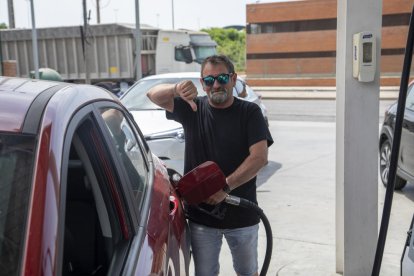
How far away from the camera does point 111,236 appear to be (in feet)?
6.64

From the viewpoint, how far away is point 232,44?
54469 mm

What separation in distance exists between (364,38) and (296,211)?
9.34 ft

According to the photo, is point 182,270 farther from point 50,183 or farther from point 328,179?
point 328,179

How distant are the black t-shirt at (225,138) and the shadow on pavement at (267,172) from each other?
4319 mm

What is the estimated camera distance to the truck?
1712 cm

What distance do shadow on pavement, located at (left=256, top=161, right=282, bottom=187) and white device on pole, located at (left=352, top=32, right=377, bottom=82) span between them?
3868 mm

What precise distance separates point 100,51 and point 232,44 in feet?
125

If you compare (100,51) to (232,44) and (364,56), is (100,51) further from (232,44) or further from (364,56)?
(232,44)

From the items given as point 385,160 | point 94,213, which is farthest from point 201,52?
point 94,213

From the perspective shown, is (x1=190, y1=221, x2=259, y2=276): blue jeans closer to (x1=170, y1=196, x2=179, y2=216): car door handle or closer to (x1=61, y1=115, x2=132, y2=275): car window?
(x1=170, y1=196, x2=179, y2=216): car door handle

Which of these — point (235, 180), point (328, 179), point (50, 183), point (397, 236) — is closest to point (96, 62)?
point (328, 179)

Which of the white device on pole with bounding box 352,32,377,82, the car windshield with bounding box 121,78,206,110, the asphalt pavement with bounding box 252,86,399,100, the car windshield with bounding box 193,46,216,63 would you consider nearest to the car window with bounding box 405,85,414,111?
the car windshield with bounding box 121,78,206,110

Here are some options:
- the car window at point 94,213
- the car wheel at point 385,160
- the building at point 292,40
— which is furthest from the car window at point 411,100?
the building at point 292,40

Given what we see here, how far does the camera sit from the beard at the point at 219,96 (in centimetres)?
285
